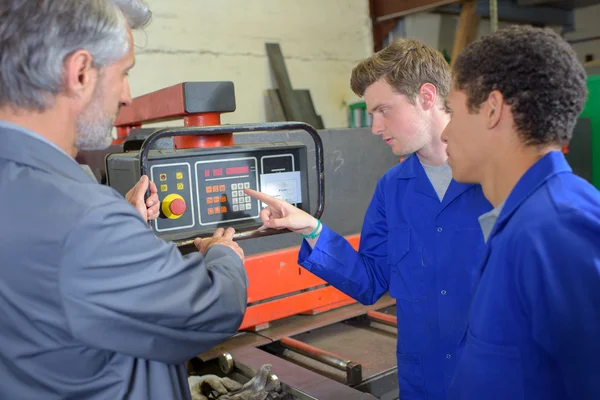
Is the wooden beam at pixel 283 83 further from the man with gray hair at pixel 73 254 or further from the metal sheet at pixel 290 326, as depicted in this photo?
the man with gray hair at pixel 73 254

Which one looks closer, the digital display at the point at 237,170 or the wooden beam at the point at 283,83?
the digital display at the point at 237,170

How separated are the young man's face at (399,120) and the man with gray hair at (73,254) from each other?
2.12 feet

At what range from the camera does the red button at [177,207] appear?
105 cm

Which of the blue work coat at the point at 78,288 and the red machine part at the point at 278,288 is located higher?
the blue work coat at the point at 78,288

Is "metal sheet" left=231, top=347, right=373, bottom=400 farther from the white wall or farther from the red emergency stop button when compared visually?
the white wall

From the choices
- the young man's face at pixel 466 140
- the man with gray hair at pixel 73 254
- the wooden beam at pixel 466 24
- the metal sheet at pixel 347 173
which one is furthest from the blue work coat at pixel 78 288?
the wooden beam at pixel 466 24

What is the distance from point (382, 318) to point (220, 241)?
0.94m

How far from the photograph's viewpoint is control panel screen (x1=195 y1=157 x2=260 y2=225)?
111 cm

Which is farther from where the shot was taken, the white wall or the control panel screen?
the white wall

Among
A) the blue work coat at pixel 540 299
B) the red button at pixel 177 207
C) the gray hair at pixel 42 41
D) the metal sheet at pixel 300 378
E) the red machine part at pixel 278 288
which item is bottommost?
the metal sheet at pixel 300 378

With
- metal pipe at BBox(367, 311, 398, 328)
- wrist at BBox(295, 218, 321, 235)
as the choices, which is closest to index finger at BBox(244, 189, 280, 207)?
wrist at BBox(295, 218, 321, 235)

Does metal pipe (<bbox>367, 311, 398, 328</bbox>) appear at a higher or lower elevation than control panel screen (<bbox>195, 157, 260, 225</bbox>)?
lower

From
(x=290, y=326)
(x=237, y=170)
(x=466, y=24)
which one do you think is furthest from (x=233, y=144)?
(x=466, y=24)

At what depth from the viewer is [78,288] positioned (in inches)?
28.2
